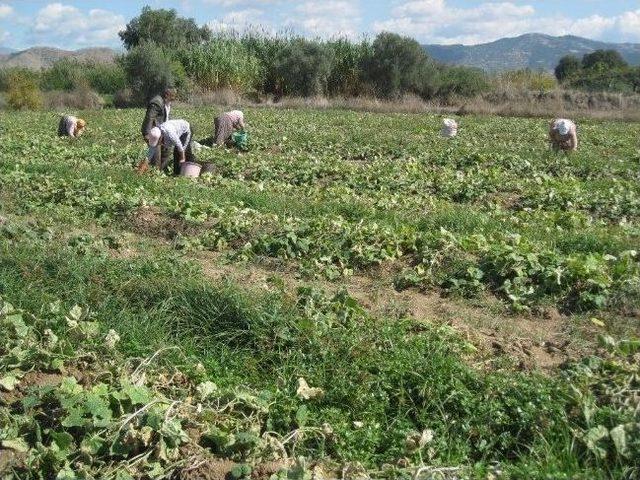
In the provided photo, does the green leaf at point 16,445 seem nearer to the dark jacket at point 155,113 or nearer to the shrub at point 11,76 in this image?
the dark jacket at point 155,113

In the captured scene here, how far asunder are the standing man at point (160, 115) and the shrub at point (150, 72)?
20.9 m

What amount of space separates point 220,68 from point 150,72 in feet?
11.5

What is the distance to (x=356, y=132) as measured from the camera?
16.7 metres

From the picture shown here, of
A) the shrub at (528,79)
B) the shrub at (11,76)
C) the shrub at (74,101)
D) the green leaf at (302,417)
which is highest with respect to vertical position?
the shrub at (11,76)

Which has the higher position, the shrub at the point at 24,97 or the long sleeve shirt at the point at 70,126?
the shrub at the point at 24,97

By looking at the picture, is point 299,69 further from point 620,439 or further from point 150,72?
point 620,439

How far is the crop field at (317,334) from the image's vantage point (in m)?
3.55

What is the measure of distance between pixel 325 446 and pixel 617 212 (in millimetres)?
6013

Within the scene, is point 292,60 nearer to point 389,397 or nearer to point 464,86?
point 464,86

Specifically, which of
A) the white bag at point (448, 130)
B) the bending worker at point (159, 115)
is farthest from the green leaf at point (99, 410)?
the white bag at point (448, 130)

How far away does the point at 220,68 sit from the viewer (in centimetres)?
3359

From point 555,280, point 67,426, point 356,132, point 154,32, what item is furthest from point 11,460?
point 154,32

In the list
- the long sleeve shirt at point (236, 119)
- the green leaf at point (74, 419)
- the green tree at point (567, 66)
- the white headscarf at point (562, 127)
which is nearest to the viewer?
the green leaf at point (74, 419)

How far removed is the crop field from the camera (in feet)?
11.6
